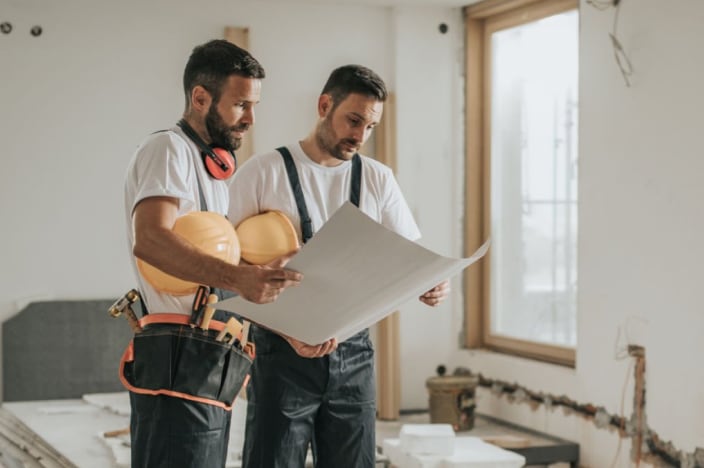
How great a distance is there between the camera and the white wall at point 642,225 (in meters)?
4.11

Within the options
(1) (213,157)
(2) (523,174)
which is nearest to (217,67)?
(1) (213,157)

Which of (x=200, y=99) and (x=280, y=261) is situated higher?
(x=200, y=99)

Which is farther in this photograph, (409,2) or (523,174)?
(409,2)

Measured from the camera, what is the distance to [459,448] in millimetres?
4496

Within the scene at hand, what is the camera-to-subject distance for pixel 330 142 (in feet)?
8.25

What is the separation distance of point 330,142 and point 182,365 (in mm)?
757

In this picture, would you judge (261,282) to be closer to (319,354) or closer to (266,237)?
(266,237)

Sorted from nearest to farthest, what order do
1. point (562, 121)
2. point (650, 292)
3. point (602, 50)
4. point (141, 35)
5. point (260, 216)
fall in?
1. point (260, 216)
2. point (650, 292)
3. point (602, 50)
4. point (562, 121)
5. point (141, 35)

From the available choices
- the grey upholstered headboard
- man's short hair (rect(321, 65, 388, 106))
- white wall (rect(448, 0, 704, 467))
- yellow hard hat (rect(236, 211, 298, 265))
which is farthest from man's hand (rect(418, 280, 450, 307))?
the grey upholstered headboard

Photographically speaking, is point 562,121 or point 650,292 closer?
point 650,292

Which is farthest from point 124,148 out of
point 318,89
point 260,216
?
point 260,216

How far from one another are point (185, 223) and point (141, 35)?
3.92 metres

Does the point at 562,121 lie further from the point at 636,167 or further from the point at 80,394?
the point at 80,394

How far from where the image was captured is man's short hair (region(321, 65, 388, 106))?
98.7 inches
